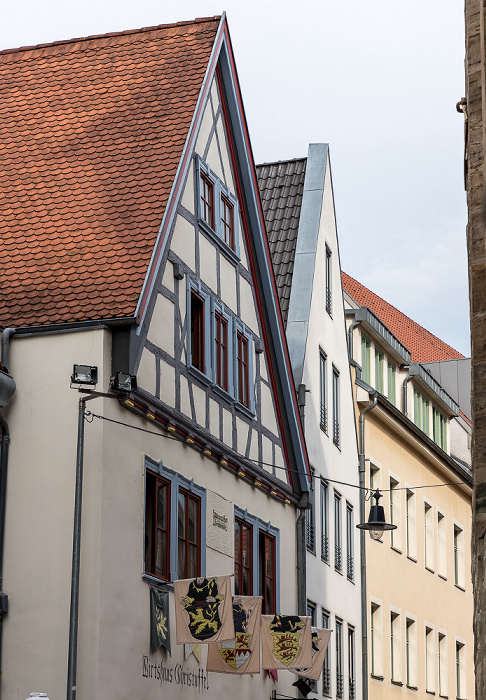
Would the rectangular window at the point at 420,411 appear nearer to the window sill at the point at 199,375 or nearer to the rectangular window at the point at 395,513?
the rectangular window at the point at 395,513

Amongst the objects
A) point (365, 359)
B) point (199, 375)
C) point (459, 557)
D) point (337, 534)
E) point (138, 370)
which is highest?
point (365, 359)

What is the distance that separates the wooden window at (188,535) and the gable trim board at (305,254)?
6.10 meters

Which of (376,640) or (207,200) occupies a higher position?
(207,200)

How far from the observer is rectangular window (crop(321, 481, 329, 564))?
24.3m

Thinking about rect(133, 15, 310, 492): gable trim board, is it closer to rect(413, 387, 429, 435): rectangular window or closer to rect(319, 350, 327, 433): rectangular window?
rect(319, 350, 327, 433): rectangular window

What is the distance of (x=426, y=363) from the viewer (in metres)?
44.7

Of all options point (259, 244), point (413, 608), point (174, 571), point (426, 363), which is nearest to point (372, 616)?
point (413, 608)

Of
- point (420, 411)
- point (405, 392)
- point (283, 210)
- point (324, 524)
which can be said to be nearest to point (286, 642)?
point (324, 524)

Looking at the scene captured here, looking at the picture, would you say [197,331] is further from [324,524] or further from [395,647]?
[395,647]

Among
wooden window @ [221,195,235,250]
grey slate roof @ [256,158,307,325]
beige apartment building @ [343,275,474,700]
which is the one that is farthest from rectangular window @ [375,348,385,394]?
wooden window @ [221,195,235,250]

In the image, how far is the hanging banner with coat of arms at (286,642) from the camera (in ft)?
58.3

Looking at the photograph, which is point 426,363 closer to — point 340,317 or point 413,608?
point 413,608

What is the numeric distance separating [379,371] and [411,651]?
616 cm

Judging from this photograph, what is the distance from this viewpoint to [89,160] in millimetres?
17766
